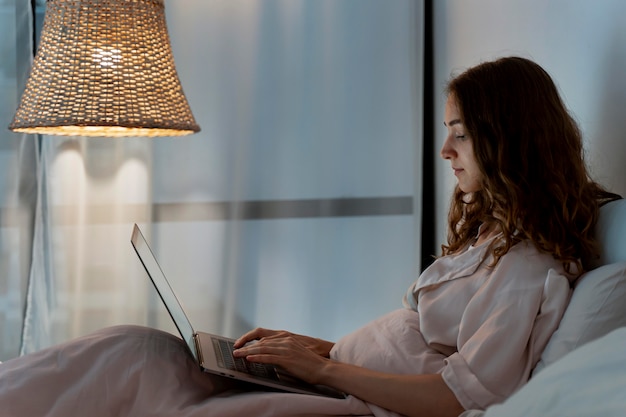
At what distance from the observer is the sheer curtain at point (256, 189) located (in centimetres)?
287

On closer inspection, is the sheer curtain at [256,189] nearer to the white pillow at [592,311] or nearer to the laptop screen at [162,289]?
the laptop screen at [162,289]

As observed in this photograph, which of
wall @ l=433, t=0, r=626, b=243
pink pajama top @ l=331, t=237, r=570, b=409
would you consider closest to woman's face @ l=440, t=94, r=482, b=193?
pink pajama top @ l=331, t=237, r=570, b=409

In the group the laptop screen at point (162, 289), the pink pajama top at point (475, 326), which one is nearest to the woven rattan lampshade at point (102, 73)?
the laptop screen at point (162, 289)

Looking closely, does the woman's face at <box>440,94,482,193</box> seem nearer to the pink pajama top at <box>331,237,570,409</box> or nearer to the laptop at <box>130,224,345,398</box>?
the pink pajama top at <box>331,237,570,409</box>

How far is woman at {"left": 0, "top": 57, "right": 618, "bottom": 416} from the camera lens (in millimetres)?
Result: 1477

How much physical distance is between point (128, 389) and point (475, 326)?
2.02 ft

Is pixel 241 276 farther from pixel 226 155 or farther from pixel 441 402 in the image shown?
pixel 441 402

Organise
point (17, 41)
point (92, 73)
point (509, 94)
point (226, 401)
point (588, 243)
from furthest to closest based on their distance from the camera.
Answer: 1. point (17, 41)
2. point (92, 73)
3. point (509, 94)
4. point (588, 243)
5. point (226, 401)

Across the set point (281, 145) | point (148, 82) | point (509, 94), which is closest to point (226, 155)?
point (281, 145)

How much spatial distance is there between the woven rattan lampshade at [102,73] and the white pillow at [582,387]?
132 cm

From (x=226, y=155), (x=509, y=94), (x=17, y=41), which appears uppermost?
(x=17, y=41)

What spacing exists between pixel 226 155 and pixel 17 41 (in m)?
0.76

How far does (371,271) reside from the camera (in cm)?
304

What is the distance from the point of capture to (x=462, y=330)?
1.57m
